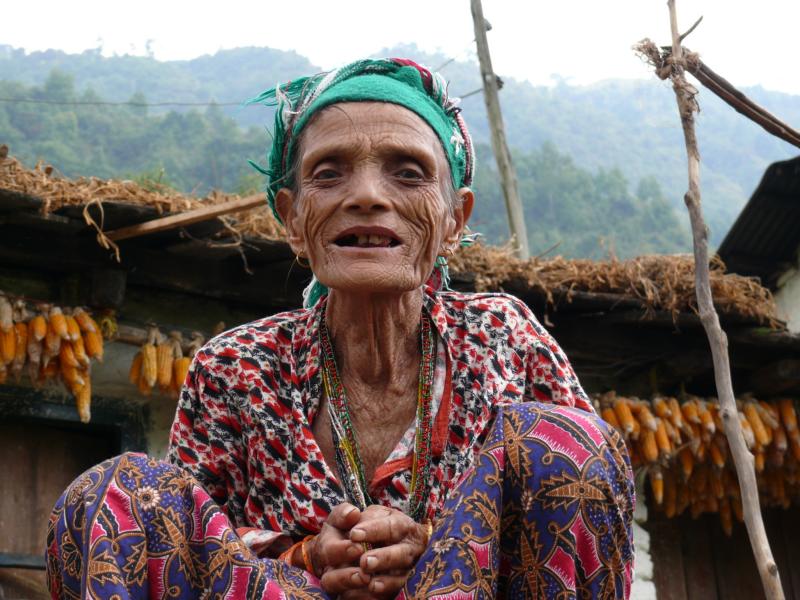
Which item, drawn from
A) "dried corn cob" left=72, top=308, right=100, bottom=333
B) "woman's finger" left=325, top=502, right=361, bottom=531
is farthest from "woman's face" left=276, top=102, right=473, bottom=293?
"dried corn cob" left=72, top=308, right=100, bottom=333

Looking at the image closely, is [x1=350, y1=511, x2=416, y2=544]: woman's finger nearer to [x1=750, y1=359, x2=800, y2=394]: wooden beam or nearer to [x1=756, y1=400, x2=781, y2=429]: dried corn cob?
[x1=756, y1=400, x2=781, y2=429]: dried corn cob

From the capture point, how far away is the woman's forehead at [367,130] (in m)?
2.78

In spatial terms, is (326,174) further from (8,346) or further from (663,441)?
(663,441)

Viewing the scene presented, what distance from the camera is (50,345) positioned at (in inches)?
202

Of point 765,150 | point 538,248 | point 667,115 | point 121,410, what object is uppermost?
point 667,115

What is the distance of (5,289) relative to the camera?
5.63m

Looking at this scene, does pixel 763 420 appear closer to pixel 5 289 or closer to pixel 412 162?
pixel 5 289

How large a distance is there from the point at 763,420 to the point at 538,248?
1300 inches

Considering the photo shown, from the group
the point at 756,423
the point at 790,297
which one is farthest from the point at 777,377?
the point at 790,297

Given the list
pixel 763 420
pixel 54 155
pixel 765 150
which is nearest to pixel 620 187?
pixel 54 155

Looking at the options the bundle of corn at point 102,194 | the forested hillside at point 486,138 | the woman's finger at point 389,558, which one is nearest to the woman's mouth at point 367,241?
the woman's finger at point 389,558

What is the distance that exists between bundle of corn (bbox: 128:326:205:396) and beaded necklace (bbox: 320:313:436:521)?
8.57ft

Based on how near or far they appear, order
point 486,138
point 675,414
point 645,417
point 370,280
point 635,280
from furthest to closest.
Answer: point 486,138
point 675,414
point 645,417
point 635,280
point 370,280

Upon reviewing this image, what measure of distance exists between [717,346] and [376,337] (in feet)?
5.42
